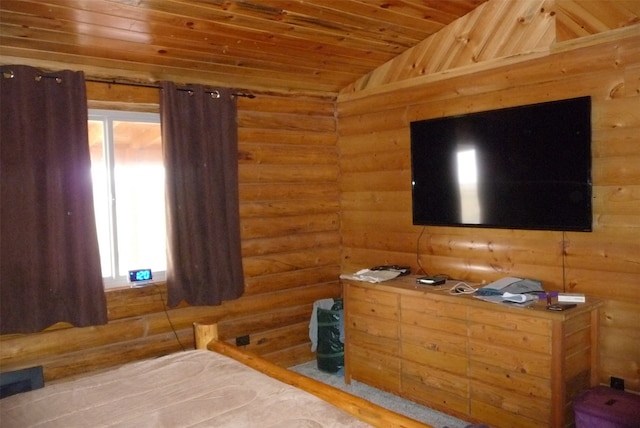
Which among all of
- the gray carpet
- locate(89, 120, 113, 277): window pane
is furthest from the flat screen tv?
locate(89, 120, 113, 277): window pane

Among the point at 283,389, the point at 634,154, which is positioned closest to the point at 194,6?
the point at 283,389

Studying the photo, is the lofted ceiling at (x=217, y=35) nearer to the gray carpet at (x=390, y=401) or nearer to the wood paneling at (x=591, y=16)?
the wood paneling at (x=591, y=16)

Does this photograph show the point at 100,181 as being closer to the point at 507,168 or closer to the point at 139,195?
the point at 139,195

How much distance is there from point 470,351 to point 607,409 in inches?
30.7

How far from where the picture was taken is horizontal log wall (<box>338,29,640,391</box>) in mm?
2900

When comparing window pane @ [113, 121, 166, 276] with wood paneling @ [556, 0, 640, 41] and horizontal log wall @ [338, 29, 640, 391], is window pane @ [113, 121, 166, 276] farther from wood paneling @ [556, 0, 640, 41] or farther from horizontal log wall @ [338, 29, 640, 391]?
wood paneling @ [556, 0, 640, 41]

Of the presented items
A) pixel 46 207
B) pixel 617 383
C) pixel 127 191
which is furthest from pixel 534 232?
pixel 46 207

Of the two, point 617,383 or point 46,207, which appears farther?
point 46,207

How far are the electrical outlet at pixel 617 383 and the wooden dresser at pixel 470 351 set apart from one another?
91 millimetres

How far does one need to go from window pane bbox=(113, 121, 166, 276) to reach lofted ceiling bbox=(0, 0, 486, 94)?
1.37ft

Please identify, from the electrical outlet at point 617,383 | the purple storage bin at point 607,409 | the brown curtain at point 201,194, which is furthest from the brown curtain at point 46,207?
the electrical outlet at point 617,383

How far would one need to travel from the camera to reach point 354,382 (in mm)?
4051

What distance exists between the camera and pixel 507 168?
3.33m

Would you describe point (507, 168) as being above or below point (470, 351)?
above
